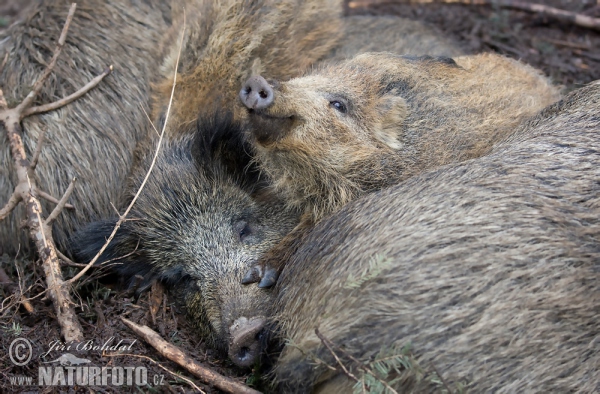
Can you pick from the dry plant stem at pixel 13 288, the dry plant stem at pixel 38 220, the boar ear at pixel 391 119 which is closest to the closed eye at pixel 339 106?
the boar ear at pixel 391 119

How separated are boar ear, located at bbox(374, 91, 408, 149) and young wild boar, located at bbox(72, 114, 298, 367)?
31.7 inches

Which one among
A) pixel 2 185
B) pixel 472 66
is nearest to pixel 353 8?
pixel 472 66

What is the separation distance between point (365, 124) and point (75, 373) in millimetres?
2336

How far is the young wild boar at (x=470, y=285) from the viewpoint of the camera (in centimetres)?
292

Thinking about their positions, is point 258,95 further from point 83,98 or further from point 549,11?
point 549,11

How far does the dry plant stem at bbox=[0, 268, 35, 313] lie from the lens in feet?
13.6

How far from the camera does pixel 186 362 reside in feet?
12.5

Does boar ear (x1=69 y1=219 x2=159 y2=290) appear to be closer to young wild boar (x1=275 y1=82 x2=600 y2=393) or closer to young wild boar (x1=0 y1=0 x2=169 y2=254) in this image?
young wild boar (x1=0 y1=0 x2=169 y2=254)

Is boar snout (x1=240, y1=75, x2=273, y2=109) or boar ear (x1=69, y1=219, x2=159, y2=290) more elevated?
boar snout (x1=240, y1=75, x2=273, y2=109)

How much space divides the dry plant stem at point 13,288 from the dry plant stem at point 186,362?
64 cm

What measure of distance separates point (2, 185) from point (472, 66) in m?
3.52

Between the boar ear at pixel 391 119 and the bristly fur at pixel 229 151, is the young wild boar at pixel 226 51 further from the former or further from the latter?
the boar ear at pixel 391 119

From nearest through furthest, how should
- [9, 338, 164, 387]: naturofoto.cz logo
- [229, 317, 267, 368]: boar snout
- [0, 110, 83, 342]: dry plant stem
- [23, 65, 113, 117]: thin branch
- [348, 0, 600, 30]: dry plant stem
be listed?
[9, 338, 164, 387]: naturofoto.cz logo < [229, 317, 267, 368]: boar snout < [0, 110, 83, 342]: dry plant stem < [23, 65, 113, 117]: thin branch < [348, 0, 600, 30]: dry plant stem

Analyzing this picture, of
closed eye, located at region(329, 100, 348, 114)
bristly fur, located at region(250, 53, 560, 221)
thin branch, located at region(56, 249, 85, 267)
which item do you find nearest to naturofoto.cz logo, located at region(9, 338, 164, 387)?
thin branch, located at region(56, 249, 85, 267)
